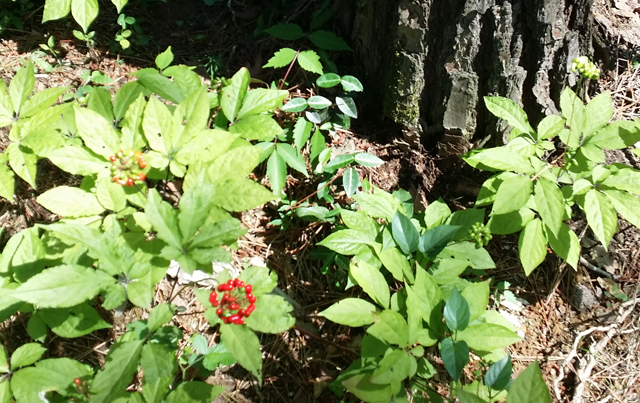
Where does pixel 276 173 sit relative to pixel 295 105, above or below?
below

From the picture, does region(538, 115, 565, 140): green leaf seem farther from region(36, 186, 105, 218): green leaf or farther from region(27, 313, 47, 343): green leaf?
region(27, 313, 47, 343): green leaf

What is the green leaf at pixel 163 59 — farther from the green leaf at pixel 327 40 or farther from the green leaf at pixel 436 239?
the green leaf at pixel 436 239

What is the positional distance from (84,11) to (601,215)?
2.31 metres

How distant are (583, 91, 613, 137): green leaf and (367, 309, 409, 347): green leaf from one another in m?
1.12

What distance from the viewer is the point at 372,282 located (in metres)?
1.67

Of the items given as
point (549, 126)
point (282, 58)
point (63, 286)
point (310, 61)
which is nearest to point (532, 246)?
point (549, 126)

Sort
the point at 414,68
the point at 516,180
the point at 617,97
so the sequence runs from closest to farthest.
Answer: the point at 516,180 < the point at 414,68 < the point at 617,97

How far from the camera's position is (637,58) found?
256 centimetres

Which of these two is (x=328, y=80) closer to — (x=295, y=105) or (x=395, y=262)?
(x=295, y=105)

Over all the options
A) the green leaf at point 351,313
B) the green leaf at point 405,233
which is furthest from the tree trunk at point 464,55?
the green leaf at point 351,313

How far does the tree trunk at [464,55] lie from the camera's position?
198cm

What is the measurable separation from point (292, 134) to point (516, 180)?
1069mm

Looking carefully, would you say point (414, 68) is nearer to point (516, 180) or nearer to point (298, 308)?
point (516, 180)

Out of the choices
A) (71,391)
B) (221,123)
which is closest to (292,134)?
(221,123)
